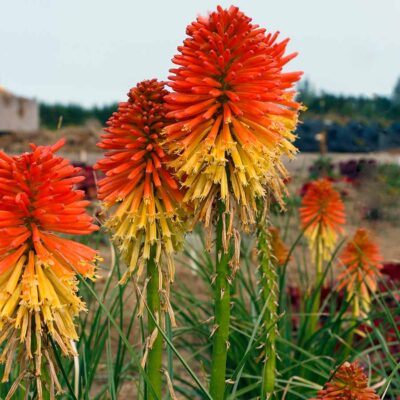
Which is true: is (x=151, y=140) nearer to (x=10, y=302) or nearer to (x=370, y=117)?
(x=10, y=302)

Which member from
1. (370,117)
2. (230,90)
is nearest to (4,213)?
(230,90)

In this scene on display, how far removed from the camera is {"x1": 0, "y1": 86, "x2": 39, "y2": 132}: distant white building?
121 ft

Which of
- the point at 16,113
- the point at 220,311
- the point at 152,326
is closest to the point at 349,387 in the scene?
the point at 220,311

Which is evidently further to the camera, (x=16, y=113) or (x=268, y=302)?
(x=16, y=113)

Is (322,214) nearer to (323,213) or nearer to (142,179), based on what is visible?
→ (323,213)

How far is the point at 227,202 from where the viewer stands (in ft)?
7.07

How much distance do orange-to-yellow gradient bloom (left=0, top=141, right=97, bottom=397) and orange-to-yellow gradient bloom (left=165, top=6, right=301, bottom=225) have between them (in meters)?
0.40

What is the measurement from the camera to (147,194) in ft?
7.14

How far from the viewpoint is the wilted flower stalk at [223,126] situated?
214 centimetres

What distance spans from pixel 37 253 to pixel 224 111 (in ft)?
2.49

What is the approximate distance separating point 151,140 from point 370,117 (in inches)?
697

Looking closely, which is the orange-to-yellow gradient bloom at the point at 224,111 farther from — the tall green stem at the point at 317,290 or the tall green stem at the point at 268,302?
the tall green stem at the point at 317,290

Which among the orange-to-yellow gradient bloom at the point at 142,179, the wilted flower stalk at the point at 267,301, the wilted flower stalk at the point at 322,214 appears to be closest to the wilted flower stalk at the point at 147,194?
the orange-to-yellow gradient bloom at the point at 142,179

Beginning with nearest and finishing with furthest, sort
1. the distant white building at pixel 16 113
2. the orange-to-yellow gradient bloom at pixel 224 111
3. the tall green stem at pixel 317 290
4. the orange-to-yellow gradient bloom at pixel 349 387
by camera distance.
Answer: the orange-to-yellow gradient bloom at pixel 349 387 → the orange-to-yellow gradient bloom at pixel 224 111 → the tall green stem at pixel 317 290 → the distant white building at pixel 16 113
